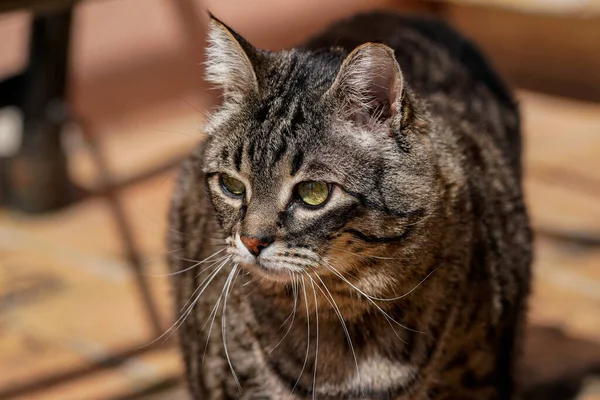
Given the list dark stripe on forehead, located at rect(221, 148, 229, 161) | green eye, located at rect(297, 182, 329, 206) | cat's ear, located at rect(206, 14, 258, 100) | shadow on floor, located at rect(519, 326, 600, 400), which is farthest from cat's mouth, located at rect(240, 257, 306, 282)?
shadow on floor, located at rect(519, 326, 600, 400)

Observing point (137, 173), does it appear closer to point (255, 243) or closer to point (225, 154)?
point (225, 154)

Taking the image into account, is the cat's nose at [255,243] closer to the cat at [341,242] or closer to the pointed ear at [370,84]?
the cat at [341,242]

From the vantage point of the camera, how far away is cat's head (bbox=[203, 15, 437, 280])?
198 cm

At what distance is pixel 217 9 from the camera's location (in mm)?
5758

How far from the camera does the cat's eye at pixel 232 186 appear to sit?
2098mm

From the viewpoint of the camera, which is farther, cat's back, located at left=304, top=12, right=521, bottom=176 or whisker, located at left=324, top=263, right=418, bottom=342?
cat's back, located at left=304, top=12, right=521, bottom=176

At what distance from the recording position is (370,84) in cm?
202

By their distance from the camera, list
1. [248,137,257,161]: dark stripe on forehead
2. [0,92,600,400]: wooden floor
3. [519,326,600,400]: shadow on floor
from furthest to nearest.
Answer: [0,92,600,400]: wooden floor
[519,326,600,400]: shadow on floor
[248,137,257,161]: dark stripe on forehead

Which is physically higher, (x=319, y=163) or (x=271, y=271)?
(x=319, y=163)

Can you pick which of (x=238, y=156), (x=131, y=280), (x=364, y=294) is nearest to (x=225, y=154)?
(x=238, y=156)

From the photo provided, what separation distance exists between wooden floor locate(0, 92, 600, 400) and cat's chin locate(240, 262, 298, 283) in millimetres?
670

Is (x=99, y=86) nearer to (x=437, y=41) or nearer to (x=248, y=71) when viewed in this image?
(x=437, y=41)

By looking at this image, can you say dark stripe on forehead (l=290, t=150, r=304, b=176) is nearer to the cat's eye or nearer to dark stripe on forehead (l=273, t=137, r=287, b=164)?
dark stripe on forehead (l=273, t=137, r=287, b=164)

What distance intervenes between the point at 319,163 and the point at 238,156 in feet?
0.62
